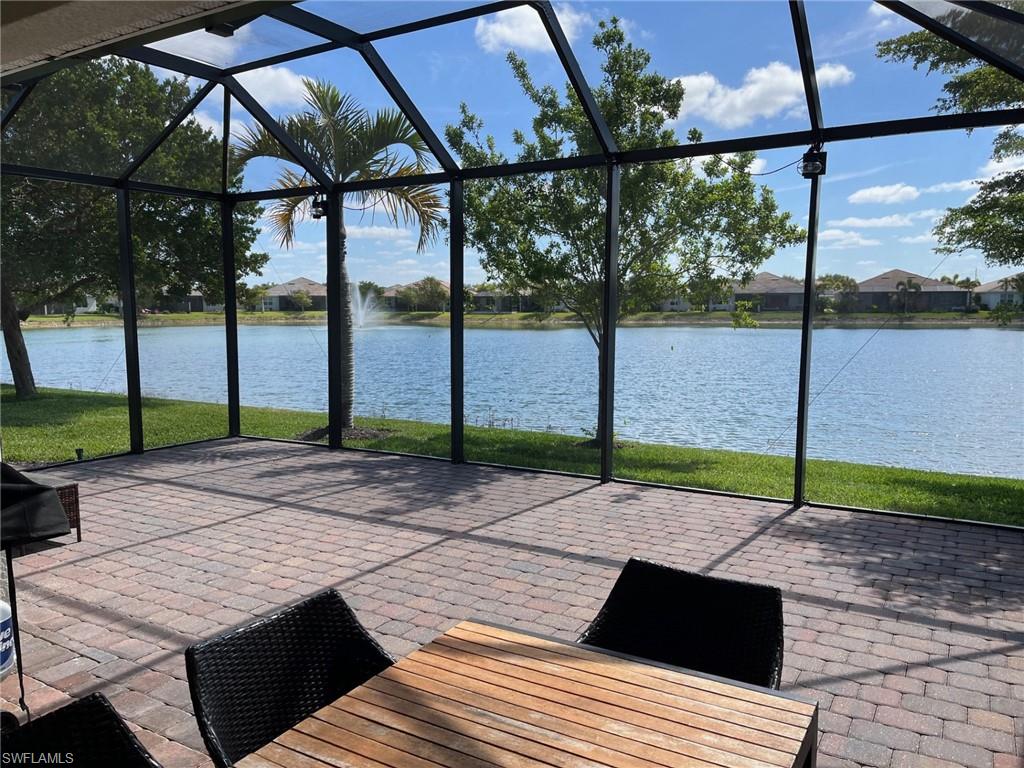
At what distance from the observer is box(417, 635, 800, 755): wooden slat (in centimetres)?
154

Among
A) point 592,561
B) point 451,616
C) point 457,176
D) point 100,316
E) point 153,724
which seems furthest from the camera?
point 100,316

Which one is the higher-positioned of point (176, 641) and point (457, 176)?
point (457, 176)

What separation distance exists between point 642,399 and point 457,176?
9450 mm

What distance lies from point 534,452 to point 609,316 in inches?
168

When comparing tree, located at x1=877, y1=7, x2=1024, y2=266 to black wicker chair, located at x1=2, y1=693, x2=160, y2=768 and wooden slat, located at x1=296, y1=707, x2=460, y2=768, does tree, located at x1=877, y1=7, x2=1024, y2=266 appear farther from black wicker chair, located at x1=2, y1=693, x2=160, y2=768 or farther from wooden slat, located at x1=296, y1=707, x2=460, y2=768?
black wicker chair, located at x1=2, y1=693, x2=160, y2=768

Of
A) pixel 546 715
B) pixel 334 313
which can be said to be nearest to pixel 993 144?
pixel 334 313

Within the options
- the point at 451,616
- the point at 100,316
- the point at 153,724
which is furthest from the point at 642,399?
the point at 153,724

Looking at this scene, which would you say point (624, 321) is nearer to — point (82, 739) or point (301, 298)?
point (301, 298)

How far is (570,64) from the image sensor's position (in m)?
5.50

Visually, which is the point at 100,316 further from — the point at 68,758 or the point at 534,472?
the point at 68,758

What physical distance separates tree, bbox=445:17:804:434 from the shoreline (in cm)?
73

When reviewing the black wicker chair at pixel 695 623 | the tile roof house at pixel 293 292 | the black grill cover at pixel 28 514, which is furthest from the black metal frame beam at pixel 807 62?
the tile roof house at pixel 293 292

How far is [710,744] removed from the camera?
151 centimetres

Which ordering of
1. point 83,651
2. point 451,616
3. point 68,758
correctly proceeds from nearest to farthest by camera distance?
point 68,758 < point 83,651 < point 451,616
